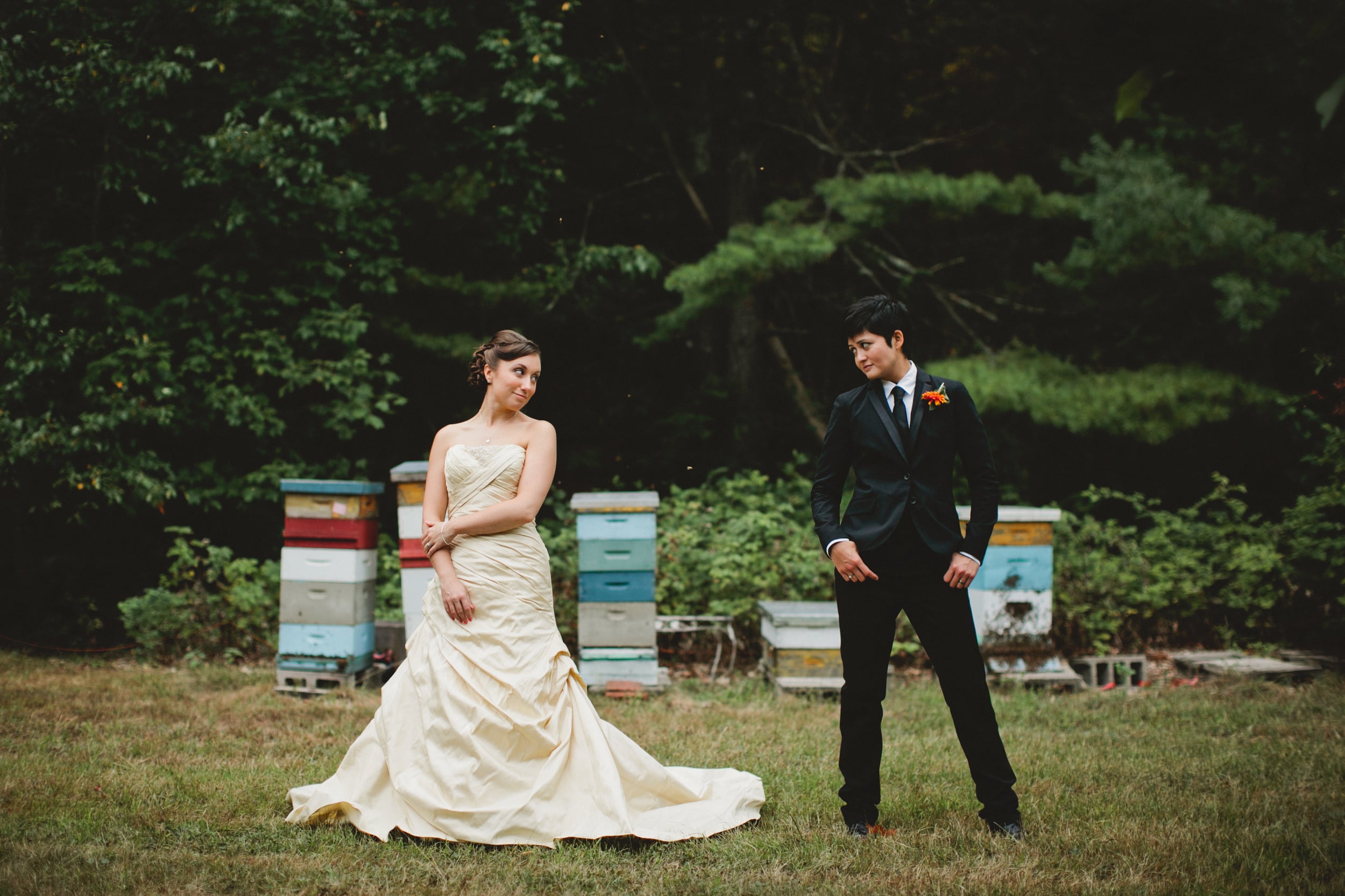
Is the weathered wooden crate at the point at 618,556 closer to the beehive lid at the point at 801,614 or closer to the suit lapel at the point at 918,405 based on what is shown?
the beehive lid at the point at 801,614

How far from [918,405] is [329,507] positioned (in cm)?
396

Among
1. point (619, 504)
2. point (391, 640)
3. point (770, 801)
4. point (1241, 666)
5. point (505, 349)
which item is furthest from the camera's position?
point (391, 640)

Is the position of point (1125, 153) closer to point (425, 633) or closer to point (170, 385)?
point (425, 633)

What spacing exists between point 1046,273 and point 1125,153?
1.28m

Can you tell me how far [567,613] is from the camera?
6973 mm

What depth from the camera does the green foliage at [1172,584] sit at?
695cm

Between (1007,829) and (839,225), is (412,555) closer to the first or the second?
(1007,829)

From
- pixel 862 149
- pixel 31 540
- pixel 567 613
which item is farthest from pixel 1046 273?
pixel 31 540

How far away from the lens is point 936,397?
3.38 meters

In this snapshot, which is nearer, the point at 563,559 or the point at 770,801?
the point at 770,801

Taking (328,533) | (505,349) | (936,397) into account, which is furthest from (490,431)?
(328,533)

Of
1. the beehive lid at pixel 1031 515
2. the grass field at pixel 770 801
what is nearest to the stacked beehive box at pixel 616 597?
the grass field at pixel 770 801

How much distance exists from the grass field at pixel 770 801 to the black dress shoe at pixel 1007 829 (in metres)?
0.06

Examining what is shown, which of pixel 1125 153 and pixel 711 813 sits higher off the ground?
pixel 1125 153
